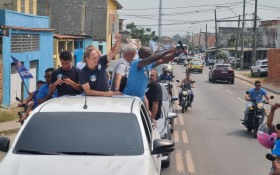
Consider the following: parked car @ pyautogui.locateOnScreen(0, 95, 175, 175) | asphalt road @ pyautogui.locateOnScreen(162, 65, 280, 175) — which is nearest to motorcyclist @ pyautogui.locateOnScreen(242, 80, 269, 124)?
asphalt road @ pyautogui.locateOnScreen(162, 65, 280, 175)

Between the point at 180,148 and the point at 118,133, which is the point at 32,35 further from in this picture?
the point at 118,133

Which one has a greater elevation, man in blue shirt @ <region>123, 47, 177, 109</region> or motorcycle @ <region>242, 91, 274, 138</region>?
man in blue shirt @ <region>123, 47, 177, 109</region>

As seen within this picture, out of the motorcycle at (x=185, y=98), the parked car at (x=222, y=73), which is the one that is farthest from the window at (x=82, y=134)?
the parked car at (x=222, y=73)

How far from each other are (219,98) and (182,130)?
43.4 feet

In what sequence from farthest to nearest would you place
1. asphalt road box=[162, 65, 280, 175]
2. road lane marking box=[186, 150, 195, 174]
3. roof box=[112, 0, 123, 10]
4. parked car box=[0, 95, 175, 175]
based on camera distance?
roof box=[112, 0, 123, 10], asphalt road box=[162, 65, 280, 175], road lane marking box=[186, 150, 195, 174], parked car box=[0, 95, 175, 175]

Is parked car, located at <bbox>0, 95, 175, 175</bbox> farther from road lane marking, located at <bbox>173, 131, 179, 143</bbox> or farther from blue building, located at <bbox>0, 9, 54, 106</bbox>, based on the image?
blue building, located at <bbox>0, 9, 54, 106</bbox>

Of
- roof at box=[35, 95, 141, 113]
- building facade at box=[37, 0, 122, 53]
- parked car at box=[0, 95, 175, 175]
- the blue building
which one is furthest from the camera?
building facade at box=[37, 0, 122, 53]

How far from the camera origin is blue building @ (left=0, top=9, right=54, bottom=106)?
2188 cm

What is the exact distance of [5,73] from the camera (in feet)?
71.5

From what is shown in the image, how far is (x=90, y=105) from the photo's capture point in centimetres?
693

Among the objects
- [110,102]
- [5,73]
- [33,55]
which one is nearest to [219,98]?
[33,55]

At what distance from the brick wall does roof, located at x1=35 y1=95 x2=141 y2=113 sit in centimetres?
3750

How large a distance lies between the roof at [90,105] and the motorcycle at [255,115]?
29.9 ft

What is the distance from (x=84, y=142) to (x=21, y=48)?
19.3 meters
